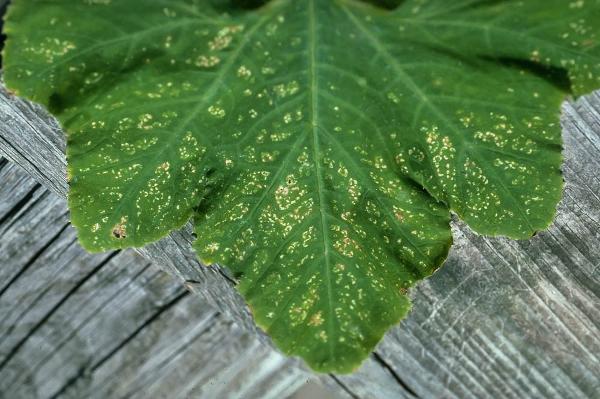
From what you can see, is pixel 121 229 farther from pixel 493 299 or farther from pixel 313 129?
pixel 493 299

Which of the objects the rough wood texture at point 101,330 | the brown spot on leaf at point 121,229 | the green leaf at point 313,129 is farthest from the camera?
the rough wood texture at point 101,330

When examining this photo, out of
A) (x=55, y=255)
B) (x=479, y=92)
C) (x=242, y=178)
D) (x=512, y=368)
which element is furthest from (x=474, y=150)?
(x=55, y=255)

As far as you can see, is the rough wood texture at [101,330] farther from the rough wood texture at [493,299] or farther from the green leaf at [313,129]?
the green leaf at [313,129]

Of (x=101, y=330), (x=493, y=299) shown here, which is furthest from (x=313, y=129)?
(x=101, y=330)

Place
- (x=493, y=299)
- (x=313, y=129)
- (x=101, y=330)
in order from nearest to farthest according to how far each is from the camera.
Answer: (x=313, y=129), (x=493, y=299), (x=101, y=330)

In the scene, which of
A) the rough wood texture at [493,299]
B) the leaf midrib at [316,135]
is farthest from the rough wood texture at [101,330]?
the leaf midrib at [316,135]

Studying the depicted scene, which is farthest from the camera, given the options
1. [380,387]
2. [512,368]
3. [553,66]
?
[380,387]

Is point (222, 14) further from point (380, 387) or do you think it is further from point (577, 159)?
point (380, 387)
